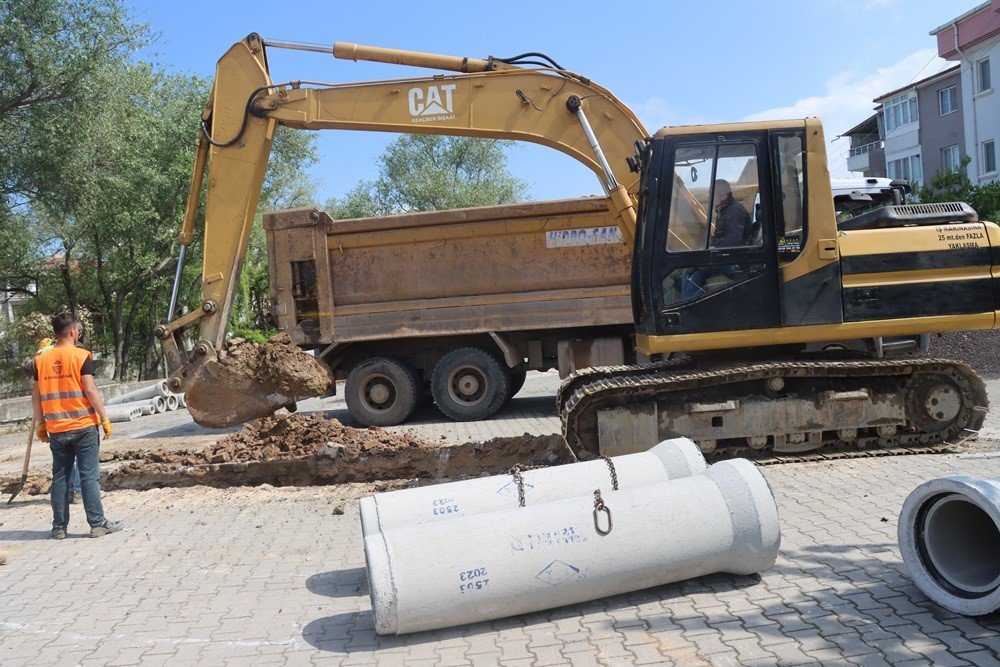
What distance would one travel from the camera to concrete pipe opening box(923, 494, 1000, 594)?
13.7ft

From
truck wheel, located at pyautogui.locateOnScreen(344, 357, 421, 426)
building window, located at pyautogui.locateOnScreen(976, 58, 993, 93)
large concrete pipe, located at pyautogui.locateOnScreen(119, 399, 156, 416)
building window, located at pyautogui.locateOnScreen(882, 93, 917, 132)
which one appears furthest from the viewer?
building window, located at pyautogui.locateOnScreen(882, 93, 917, 132)

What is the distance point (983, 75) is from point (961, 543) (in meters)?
32.7

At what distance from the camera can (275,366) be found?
10.4 m

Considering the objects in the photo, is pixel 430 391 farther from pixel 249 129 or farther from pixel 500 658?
pixel 500 658

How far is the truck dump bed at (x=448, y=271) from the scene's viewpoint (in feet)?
40.4

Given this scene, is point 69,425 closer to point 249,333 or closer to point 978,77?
point 249,333

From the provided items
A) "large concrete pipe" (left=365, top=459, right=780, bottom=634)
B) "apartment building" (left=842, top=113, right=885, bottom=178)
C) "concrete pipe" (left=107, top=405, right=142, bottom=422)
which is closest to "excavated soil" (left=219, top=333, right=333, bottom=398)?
"large concrete pipe" (left=365, top=459, right=780, bottom=634)

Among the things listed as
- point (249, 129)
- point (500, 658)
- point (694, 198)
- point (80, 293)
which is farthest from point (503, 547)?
point (80, 293)

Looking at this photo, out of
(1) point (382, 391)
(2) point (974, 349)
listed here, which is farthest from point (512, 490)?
(2) point (974, 349)

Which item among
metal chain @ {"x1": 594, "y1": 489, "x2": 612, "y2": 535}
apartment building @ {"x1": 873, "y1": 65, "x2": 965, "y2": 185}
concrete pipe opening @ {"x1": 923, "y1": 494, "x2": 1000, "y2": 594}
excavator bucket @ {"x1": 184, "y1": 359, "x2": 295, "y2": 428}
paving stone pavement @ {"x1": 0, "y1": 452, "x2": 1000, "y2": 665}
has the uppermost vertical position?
apartment building @ {"x1": 873, "y1": 65, "x2": 965, "y2": 185}

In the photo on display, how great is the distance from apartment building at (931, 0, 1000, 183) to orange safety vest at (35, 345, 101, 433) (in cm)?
3162

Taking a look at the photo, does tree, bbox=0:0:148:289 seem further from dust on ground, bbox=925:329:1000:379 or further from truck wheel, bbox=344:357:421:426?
dust on ground, bbox=925:329:1000:379

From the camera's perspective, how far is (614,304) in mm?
12273

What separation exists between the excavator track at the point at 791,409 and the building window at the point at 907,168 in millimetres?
32019
